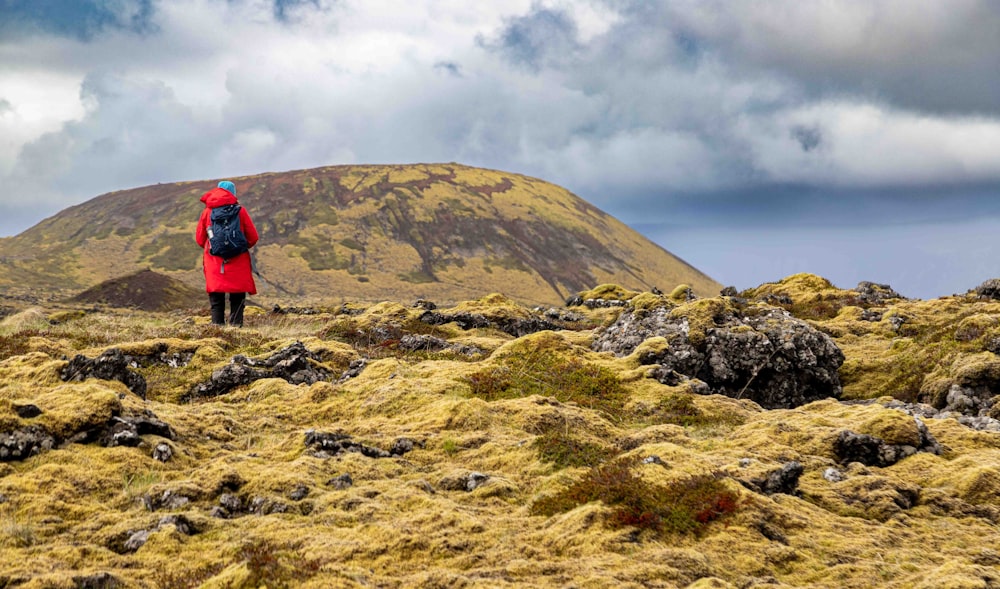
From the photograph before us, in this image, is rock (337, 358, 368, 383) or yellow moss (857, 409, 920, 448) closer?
yellow moss (857, 409, 920, 448)

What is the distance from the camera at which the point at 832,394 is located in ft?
60.6

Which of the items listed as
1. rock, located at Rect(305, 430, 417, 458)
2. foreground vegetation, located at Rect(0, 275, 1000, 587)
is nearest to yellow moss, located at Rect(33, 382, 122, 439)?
foreground vegetation, located at Rect(0, 275, 1000, 587)

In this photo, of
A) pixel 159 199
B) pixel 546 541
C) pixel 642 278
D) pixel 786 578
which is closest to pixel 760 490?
pixel 786 578

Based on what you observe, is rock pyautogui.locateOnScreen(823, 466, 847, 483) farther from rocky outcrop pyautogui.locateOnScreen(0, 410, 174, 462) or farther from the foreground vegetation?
rocky outcrop pyautogui.locateOnScreen(0, 410, 174, 462)

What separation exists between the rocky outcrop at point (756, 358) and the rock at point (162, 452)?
37.4 feet

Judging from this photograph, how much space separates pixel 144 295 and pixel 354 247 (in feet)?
330

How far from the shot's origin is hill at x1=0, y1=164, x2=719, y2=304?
143875 millimetres

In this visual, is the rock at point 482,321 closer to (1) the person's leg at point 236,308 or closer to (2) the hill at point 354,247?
(1) the person's leg at point 236,308

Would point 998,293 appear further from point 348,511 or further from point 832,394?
point 348,511

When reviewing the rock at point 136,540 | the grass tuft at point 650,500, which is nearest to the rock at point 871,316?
the grass tuft at point 650,500

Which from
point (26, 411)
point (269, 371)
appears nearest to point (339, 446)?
point (26, 411)

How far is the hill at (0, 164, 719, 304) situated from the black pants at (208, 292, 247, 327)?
108467mm

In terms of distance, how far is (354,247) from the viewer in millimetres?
164500

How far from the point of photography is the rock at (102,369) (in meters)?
11.8
